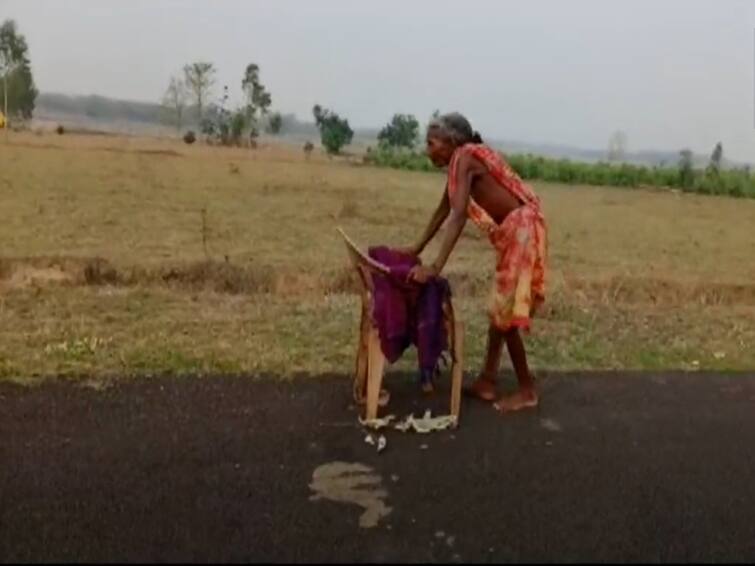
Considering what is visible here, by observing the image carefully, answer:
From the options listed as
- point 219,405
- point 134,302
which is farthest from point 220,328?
point 219,405

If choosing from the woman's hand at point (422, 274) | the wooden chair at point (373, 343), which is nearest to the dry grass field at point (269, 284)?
the wooden chair at point (373, 343)

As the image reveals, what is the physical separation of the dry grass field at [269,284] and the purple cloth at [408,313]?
845mm

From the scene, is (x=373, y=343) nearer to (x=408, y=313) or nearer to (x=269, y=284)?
(x=408, y=313)

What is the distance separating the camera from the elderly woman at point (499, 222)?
4055mm

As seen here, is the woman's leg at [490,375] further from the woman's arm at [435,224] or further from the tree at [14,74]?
the tree at [14,74]

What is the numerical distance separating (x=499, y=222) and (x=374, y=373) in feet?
3.20

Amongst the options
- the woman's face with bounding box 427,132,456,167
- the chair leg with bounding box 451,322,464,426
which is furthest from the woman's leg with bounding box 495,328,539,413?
the woman's face with bounding box 427,132,456,167

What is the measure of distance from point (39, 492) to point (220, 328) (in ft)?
8.71

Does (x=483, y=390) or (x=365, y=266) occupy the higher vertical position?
(x=365, y=266)

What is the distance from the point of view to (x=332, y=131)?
53.8 metres

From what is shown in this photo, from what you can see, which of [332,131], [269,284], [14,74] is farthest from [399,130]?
[269,284]

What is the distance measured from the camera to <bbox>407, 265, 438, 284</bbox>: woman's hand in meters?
3.96

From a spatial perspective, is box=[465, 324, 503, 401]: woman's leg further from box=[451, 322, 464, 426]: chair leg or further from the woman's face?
the woman's face

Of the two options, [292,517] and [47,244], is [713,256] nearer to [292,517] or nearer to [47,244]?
[47,244]
